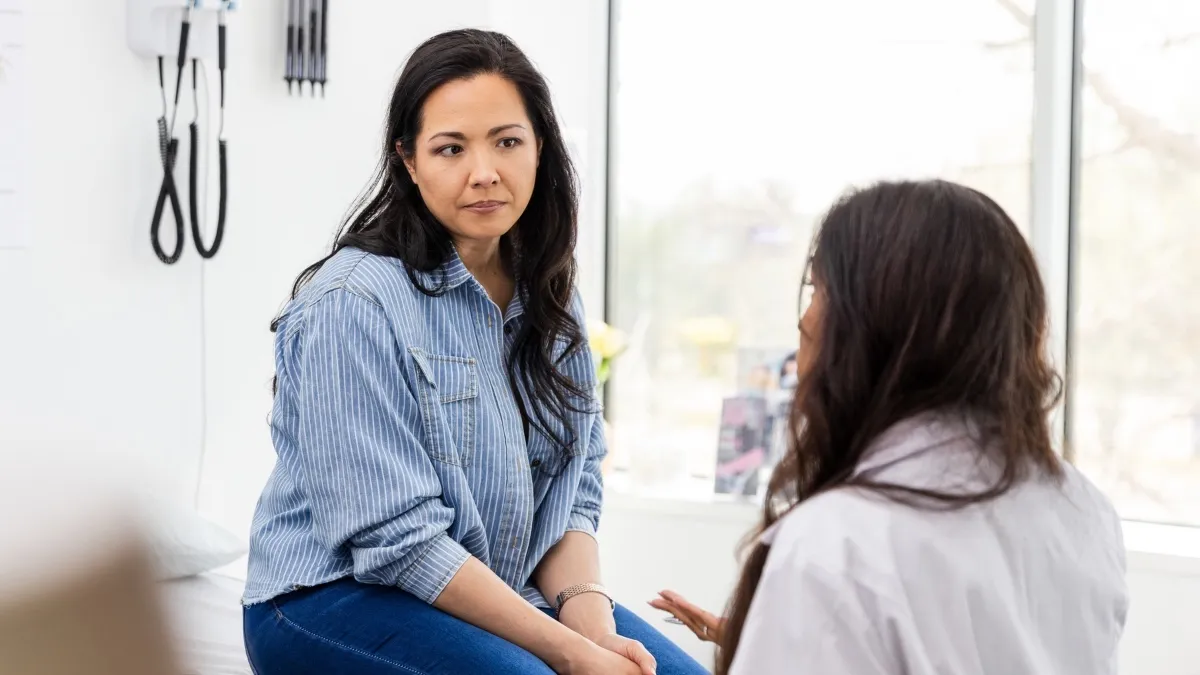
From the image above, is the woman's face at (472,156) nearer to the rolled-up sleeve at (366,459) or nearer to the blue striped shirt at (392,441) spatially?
the blue striped shirt at (392,441)

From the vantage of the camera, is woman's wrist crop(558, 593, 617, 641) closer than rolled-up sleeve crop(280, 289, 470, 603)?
No

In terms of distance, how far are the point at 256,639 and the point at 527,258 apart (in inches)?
25.6

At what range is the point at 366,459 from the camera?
4.50ft

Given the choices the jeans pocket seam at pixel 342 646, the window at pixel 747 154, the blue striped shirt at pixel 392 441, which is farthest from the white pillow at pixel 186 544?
the window at pixel 747 154

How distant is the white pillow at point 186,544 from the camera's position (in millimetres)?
2043

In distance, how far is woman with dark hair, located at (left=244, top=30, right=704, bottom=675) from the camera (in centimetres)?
138

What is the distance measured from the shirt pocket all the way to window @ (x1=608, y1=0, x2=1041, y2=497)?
1.53 metres

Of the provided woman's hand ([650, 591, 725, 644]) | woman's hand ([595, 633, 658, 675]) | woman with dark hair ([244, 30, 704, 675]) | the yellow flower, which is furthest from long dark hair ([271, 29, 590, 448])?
the yellow flower

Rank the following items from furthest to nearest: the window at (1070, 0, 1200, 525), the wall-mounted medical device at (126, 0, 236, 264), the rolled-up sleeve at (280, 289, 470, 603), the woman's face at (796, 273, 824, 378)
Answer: the window at (1070, 0, 1200, 525)
the wall-mounted medical device at (126, 0, 236, 264)
the rolled-up sleeve at (280, 289, 470, 603)
the woman's face at (796, 273, 824, 378)

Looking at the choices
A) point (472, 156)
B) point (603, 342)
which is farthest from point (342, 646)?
point (603, 342)

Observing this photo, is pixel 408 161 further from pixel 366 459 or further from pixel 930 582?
pixel 930 582

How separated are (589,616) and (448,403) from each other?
1.17ft

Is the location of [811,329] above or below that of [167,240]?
below

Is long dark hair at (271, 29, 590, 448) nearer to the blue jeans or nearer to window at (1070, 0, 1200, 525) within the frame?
the blue jeans
